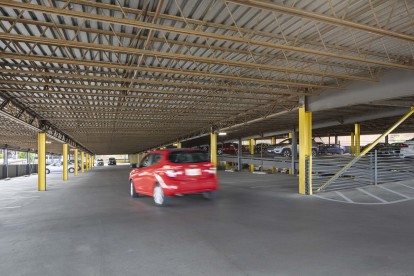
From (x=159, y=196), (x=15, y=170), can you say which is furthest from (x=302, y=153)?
(x=15, y=170)

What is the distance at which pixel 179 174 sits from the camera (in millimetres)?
7414

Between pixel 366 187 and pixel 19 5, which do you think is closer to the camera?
pixel 19 5

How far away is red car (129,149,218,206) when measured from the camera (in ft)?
24.3

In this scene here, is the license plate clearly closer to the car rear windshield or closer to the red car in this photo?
the red car

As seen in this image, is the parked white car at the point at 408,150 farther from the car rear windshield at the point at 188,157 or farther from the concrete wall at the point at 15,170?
the concrete wall at the point at 15,170

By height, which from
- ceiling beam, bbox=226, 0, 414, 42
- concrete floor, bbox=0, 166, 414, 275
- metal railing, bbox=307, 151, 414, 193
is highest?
ceiling beam, bbox=226, 0, 414, 42

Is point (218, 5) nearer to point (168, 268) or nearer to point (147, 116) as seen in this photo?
point (168, 268)

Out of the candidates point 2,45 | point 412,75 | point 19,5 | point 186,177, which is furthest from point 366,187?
point 2,45

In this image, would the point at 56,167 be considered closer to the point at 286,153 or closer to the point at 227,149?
the point at 227,149

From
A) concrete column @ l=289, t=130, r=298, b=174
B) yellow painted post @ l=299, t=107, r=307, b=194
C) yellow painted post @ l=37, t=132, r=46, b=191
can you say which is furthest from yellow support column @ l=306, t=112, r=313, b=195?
yellow painted post @ l=37, t=132, r=46, b=191

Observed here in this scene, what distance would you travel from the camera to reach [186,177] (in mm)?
7488

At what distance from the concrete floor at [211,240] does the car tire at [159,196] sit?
381mm

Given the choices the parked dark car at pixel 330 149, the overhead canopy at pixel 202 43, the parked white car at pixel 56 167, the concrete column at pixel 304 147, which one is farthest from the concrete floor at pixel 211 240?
the parked white car at pixel 56 167

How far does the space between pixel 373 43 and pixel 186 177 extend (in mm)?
5985
